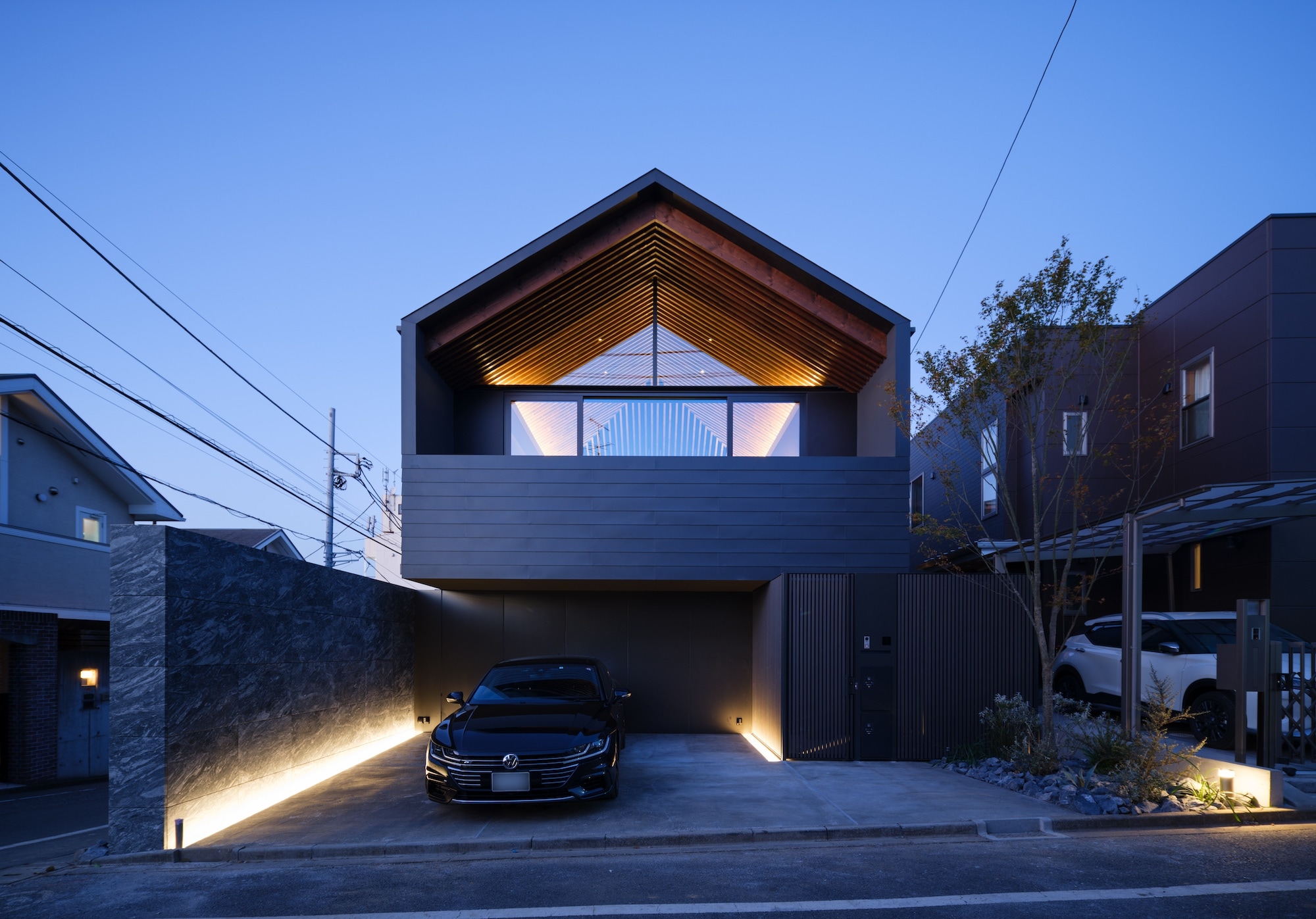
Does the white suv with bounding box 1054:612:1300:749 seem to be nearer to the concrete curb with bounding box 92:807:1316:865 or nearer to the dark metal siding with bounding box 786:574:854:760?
the concrete curb with bounding box 92:807:1316:865

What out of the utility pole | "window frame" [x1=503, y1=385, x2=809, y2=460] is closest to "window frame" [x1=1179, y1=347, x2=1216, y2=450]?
"window frame" [x1=503, y1=385, x2=809, y2=460]

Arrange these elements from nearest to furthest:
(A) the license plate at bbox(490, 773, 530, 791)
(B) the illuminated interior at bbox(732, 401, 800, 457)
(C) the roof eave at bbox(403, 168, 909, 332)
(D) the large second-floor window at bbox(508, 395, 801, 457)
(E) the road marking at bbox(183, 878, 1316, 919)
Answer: (E) the road marking at bbox(183, 878, 1316, 919) < (A) the license plate at bbox(490, 773, 530, 791) < (C) the roof eave at bbox(403, 168, 909, 332) < (D) the large second-floor window at bbox(508, 395, 801, 457) < (B) the illuminated interior at bbox(732, 401, 800, 457)

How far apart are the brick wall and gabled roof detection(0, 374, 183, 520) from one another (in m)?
3.61

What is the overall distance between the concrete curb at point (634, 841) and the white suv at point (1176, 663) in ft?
7.66

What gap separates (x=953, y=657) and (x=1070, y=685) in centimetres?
349

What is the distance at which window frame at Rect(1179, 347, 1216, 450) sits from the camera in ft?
43.5

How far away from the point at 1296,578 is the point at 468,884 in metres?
11.1

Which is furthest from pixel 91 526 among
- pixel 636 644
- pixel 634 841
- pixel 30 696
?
pixel 634 841

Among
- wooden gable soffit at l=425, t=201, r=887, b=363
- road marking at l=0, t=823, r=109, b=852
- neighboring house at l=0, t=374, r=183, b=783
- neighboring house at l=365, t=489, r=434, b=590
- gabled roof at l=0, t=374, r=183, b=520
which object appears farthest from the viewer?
neighboring house at l=365, t=489, r=434, b=590

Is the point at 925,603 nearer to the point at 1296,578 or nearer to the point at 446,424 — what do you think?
the point at 1296,578

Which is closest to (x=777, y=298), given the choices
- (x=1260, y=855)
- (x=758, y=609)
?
(x=758, y=609)

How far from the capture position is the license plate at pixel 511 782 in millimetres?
7770

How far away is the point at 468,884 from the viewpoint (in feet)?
20.5

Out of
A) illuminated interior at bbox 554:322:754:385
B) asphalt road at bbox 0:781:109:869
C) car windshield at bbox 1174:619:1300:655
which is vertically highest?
illuminated interior at bbox 554:322:754:385
